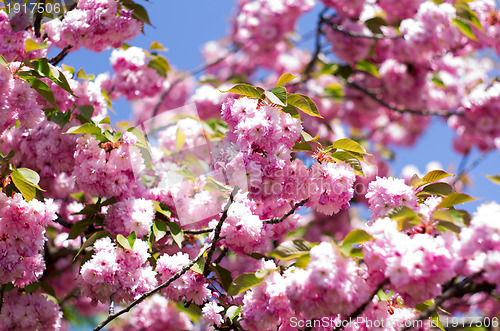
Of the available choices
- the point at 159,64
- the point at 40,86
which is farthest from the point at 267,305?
the point at 159,64

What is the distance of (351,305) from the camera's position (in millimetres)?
1604

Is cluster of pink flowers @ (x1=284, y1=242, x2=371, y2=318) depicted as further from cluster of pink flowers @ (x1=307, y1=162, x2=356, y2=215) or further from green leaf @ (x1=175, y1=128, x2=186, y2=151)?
green leaf @ (x1=175, y1=128, x2=186, y2=151)

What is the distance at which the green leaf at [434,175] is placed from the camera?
2104 millimetres

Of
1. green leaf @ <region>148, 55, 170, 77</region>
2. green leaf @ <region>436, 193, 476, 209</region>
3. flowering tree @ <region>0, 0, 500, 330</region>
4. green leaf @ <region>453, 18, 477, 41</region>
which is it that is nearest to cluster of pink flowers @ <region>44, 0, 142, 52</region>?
flowering tree @ <region>0, 0, 500, 330</region>

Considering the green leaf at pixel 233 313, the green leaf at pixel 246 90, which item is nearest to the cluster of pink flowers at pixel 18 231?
the green leaf at pixel 233 313

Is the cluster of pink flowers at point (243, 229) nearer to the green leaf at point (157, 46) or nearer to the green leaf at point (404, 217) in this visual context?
the green leaf at point (404, 217)

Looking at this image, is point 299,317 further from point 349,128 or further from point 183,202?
point 349,128

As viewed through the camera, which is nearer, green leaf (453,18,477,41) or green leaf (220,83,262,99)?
green leaf (220,83,262,99)

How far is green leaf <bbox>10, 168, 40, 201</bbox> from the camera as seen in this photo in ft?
6.97

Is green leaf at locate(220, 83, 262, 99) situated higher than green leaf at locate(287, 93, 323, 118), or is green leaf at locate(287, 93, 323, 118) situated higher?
green leaf at locate(220, 83, 262, 99)

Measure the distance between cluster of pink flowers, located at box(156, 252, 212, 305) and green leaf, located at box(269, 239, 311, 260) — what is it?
71cm

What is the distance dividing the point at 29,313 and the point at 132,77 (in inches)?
76.7

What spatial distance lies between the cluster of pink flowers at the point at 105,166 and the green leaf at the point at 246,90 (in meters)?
0.76

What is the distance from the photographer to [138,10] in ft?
9.27
